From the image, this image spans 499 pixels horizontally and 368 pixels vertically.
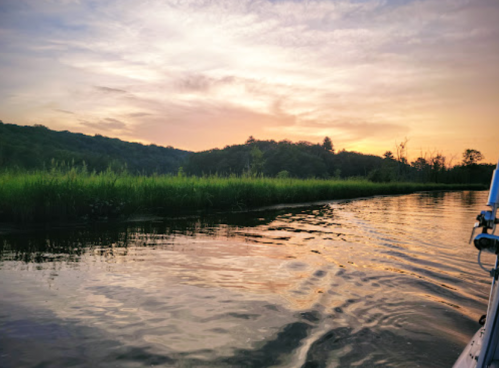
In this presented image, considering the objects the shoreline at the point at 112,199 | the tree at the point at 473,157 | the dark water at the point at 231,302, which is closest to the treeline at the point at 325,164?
the tree at the point at 473,157

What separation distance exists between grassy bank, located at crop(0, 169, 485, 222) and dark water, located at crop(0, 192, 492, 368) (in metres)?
1.11

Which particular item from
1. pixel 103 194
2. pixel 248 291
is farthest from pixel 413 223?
pixel 103 194

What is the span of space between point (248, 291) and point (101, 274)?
79.3 inches

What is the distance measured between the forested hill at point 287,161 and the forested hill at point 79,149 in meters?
8.37

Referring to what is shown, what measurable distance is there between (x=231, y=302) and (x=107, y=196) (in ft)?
22.4

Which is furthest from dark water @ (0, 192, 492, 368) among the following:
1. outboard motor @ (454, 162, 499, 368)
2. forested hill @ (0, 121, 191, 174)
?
forested hill @ (0, 121, 191, 174)

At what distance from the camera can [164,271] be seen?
4.60 m

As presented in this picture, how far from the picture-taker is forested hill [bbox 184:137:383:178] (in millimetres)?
73750

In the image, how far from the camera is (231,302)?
3.56 metres

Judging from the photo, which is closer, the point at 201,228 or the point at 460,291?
the point at 460,291

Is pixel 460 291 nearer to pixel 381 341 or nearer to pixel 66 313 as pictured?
pixel 381 341

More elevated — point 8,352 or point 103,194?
point 103,194

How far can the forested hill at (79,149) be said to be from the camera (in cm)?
5817

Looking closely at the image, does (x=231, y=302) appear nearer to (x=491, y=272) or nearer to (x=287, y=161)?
(x=491, y=272)
